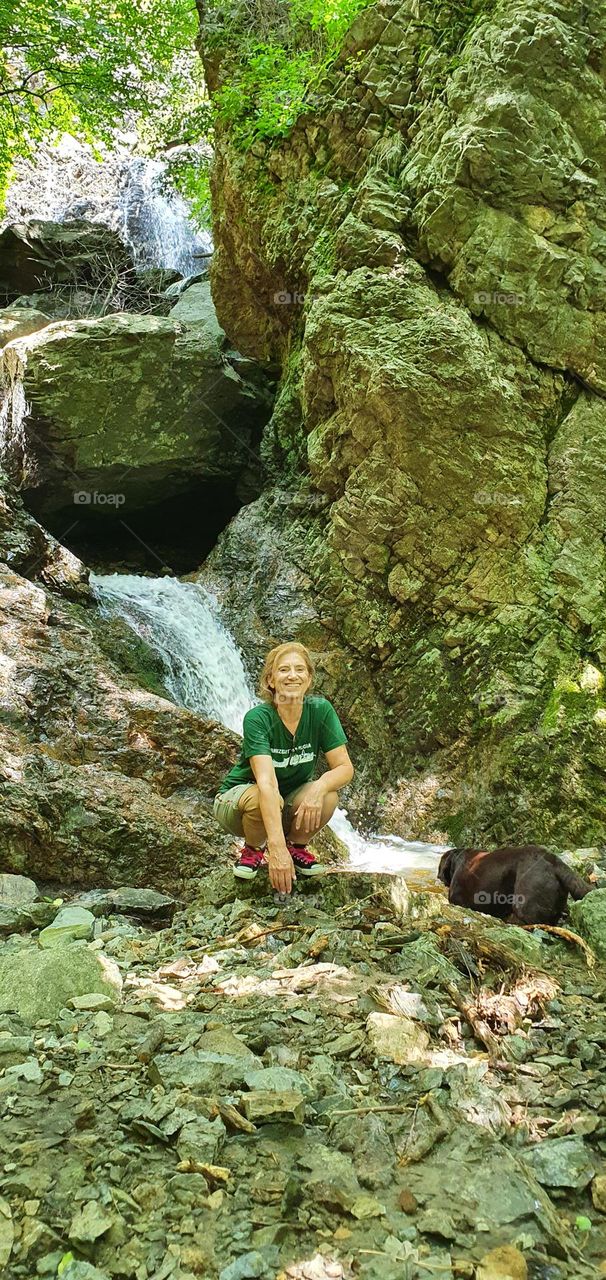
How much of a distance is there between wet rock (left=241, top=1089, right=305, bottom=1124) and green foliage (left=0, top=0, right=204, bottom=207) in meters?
12.3

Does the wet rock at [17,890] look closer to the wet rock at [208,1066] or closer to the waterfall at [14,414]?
the wet rock at [208,1066]

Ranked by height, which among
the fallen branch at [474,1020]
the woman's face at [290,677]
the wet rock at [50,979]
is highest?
the woman's face at [290,677]

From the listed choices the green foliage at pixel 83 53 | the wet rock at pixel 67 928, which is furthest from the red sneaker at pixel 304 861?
the green foliage at pixel 83 53

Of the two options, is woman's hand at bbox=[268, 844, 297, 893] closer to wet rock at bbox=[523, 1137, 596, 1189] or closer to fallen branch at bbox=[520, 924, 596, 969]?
fallen branch at bbox=[520, 924, 596, 969]

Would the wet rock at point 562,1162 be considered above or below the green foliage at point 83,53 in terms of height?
below

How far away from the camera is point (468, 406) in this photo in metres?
7.78

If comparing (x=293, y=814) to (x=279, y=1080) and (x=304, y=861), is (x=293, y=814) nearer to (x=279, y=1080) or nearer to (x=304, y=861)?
(x=304, y=861)

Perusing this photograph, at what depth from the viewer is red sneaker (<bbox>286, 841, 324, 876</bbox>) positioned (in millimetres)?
3779

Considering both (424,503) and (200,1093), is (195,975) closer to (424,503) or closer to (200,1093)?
(200,1093)

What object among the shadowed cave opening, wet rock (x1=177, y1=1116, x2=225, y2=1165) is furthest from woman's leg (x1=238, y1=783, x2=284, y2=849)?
the shadowed cave opening

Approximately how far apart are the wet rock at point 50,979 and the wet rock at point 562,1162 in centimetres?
148

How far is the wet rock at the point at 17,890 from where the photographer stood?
12.7 feet

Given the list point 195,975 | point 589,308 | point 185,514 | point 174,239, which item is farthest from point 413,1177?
point 174,239

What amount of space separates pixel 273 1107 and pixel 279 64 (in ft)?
36.9
